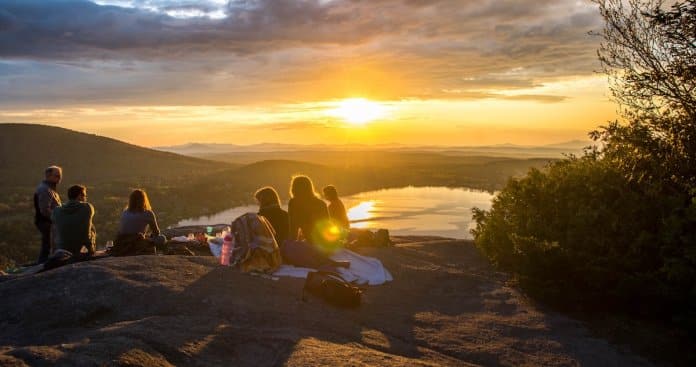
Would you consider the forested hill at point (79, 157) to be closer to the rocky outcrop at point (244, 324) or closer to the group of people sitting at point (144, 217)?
the group of people sitting at point (144, 217)

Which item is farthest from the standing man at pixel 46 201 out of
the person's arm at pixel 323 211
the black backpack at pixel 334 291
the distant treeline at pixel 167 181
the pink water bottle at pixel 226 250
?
the black backpack at pixel 334 291

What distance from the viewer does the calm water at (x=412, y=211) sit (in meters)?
45.1

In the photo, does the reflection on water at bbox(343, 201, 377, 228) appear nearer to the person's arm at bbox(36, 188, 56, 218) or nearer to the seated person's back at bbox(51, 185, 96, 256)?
the person's arm at bbox(36, 188, 56, 218)

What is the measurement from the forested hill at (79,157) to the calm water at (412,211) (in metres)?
29.7

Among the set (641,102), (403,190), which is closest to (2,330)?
(641,102)

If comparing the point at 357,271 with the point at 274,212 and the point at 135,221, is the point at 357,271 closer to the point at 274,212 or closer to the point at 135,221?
the point at 274,212

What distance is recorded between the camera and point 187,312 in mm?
8906

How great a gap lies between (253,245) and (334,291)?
235 centimetres

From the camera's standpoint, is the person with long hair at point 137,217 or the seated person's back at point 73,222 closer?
the seated person's back at point 73,222

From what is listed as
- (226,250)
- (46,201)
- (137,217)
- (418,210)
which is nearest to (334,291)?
(226,250)

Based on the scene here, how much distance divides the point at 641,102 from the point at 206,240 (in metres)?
12.2

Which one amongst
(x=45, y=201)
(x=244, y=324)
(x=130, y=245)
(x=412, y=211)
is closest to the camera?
(x=244, y=324)

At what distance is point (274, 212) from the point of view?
12.8m

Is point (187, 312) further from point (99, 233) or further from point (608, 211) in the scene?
point (99, 233)
